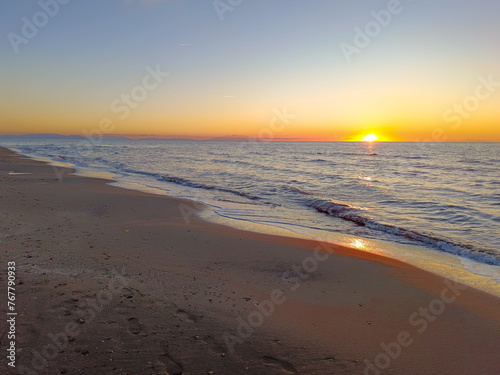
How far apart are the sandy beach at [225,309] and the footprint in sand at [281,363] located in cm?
1

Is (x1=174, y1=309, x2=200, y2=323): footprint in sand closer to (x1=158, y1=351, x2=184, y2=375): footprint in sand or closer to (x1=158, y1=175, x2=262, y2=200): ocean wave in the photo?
(x1=158, y1=351, x2=184, y2=375): footprint in sand

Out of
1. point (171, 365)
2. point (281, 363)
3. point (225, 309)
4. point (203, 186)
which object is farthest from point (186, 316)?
point (203, 186)

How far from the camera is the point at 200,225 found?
10.5 m

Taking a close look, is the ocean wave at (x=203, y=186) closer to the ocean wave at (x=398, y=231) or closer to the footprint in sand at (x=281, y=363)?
the ocean wave at (x=398, y=231)

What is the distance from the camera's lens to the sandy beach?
12.3ft

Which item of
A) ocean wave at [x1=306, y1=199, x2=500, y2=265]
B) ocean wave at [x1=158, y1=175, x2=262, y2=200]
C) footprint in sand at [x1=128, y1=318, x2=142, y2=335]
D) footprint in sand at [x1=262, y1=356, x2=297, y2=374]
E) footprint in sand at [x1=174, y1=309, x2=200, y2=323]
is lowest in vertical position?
ocean wave at [x1=158, y1=175, x2=262, y2=200]

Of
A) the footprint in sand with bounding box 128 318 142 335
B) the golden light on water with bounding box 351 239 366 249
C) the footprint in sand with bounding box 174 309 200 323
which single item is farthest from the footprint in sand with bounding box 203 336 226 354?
the golden light on water with bounding box 351 239 366 249

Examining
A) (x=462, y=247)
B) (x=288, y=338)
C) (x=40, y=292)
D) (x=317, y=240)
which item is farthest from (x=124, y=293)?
(x=462, y=247)

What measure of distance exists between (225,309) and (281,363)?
1.42m

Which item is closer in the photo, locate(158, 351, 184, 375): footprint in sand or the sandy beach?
locate(158, 351, 184, 375): footprint in sand

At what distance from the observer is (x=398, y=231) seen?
1111cm

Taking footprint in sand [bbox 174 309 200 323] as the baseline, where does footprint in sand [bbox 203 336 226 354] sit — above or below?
below

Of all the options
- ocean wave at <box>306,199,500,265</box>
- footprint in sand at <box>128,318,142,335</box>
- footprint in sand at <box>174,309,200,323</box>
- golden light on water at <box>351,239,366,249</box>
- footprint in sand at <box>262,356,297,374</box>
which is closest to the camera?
footprint in sand at <box>262,356,297,374</box>

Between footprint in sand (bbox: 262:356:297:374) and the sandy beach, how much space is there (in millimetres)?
13
